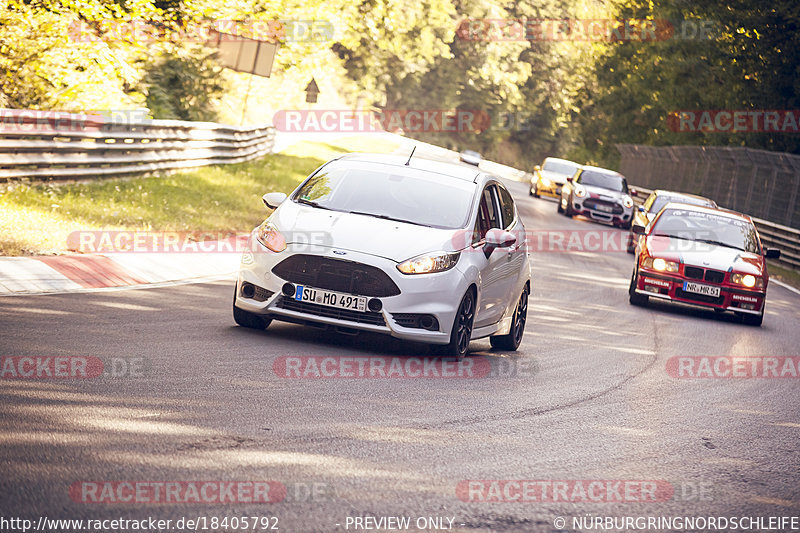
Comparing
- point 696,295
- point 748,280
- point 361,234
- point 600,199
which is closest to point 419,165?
point 361,234

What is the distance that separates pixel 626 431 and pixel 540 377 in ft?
6.59

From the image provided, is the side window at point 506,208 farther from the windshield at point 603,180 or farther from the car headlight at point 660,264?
the windshield at point 603,180

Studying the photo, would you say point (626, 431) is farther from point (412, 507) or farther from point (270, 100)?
point (270, 100)

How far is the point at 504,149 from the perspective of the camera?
375ft

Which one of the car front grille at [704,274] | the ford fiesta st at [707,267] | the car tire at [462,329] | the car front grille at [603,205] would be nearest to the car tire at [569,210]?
the car front grille at [603,205]

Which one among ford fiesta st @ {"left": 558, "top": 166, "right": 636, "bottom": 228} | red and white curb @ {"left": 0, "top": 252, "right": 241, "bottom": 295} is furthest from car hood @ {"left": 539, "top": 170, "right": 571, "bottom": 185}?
red and white curb @ {"left": 0, "top": 252, "right": 241, "bottom": 295}

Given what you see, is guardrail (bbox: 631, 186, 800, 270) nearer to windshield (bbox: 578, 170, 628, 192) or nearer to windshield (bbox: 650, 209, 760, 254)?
windshield (bbox: 578, 170, 628, 192)

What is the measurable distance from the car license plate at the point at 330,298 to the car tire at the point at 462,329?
838 millimetres

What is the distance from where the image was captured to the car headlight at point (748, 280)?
16.9m

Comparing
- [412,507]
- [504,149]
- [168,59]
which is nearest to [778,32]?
[168,59]

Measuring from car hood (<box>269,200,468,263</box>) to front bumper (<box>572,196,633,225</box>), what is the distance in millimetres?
25860

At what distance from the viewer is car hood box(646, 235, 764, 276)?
1705 cm

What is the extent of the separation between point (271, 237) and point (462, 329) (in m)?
1.81

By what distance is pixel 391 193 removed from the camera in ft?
34.6
